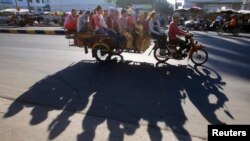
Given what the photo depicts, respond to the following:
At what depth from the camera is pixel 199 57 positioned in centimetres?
915

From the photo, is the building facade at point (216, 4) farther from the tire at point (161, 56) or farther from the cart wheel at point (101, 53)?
the cart wheel at point (101, 53)

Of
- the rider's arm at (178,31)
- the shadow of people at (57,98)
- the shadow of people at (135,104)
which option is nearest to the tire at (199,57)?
the rider's arm at (178,31)

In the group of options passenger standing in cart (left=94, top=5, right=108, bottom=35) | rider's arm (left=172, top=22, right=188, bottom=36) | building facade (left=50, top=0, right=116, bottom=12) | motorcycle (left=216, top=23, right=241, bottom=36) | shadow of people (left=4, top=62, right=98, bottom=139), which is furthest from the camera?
building facade (left=50, top=0, right=116, bottom=12)

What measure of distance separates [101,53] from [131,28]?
1.49 metres

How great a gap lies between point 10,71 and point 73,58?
9.04 feet

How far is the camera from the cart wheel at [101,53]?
9.62 m

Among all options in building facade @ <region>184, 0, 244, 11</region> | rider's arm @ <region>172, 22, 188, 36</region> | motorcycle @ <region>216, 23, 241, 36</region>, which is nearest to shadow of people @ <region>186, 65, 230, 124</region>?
rider's arm @ <region>172, 22, 188, 36</region>

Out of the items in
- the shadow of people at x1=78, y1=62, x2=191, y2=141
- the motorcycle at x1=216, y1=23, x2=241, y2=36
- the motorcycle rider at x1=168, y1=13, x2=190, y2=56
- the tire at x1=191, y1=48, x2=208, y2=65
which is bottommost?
the motorcycle at x1=216, y1=23, x2=241, y2=36

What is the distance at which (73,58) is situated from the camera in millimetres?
10805

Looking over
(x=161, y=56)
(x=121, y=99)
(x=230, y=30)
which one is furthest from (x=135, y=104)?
(x=230, y=30)

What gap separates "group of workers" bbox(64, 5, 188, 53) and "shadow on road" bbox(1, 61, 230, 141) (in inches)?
40.2

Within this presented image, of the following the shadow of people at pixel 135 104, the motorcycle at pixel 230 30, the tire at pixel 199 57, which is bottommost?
the motorcycle at pixel 230 30

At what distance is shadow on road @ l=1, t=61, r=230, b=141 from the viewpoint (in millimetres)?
4754

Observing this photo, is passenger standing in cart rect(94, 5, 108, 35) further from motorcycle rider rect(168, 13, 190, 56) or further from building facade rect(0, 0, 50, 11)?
building facade rect(0, 0, 50, 11)
